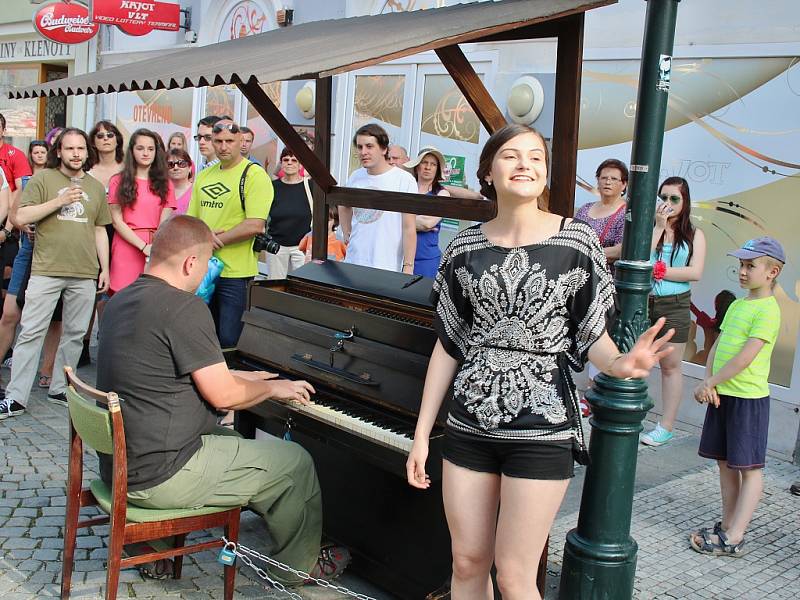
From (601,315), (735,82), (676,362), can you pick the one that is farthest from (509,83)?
(601,315)

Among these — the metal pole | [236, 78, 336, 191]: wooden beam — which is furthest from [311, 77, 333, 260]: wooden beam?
the metal pole

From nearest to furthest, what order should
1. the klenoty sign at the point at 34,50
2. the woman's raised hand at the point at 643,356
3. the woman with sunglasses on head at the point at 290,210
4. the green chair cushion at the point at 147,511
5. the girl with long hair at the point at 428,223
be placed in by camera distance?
1. the woman's raised hand at the point at 643,356
2. the green chair cushion at the point at 147,511
3. the girl with long hair at the point at 428,223
4. the woman with sunglasses on head at the point at 290,210
5. the klenoty sign at the point at 34,50

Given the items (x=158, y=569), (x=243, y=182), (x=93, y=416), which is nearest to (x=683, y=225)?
(x=243, y=182)

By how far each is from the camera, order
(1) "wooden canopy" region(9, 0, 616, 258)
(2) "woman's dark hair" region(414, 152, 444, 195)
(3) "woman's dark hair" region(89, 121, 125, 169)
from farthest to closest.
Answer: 1. (3) "woman's dark hair" region(89, 121, 125, 169)
2. (2) "woman's dark hair" region(414, 152, 444, 195)
3. (1) "wooden canopy" region(9, 0, 616, 258)

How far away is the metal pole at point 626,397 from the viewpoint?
3.43 m

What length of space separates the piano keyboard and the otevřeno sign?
10.4 metres

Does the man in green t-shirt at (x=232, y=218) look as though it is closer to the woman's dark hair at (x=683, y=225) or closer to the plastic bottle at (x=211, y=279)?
the plastic bottle at (x=211, y=279)

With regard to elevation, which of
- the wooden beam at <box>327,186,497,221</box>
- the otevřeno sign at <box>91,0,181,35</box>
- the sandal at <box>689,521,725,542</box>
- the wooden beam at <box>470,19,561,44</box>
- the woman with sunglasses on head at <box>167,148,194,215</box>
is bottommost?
the sandal at <box>689,521,725,542</box>

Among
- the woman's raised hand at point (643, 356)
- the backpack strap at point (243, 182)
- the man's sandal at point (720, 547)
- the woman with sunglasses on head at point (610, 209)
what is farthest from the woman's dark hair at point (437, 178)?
the woman's raised hand at point (643, 356)

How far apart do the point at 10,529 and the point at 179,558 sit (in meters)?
1.03

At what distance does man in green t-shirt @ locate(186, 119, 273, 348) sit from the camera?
223 inches

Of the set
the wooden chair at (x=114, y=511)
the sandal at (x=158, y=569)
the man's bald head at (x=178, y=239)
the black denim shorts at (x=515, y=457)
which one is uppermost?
the man's bald head at (x=178, y=239)

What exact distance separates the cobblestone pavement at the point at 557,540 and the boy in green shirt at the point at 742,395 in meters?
0.18

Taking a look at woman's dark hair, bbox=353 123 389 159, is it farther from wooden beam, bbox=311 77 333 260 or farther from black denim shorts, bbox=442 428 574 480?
black denim shorts, bbox=442 428 574 480
